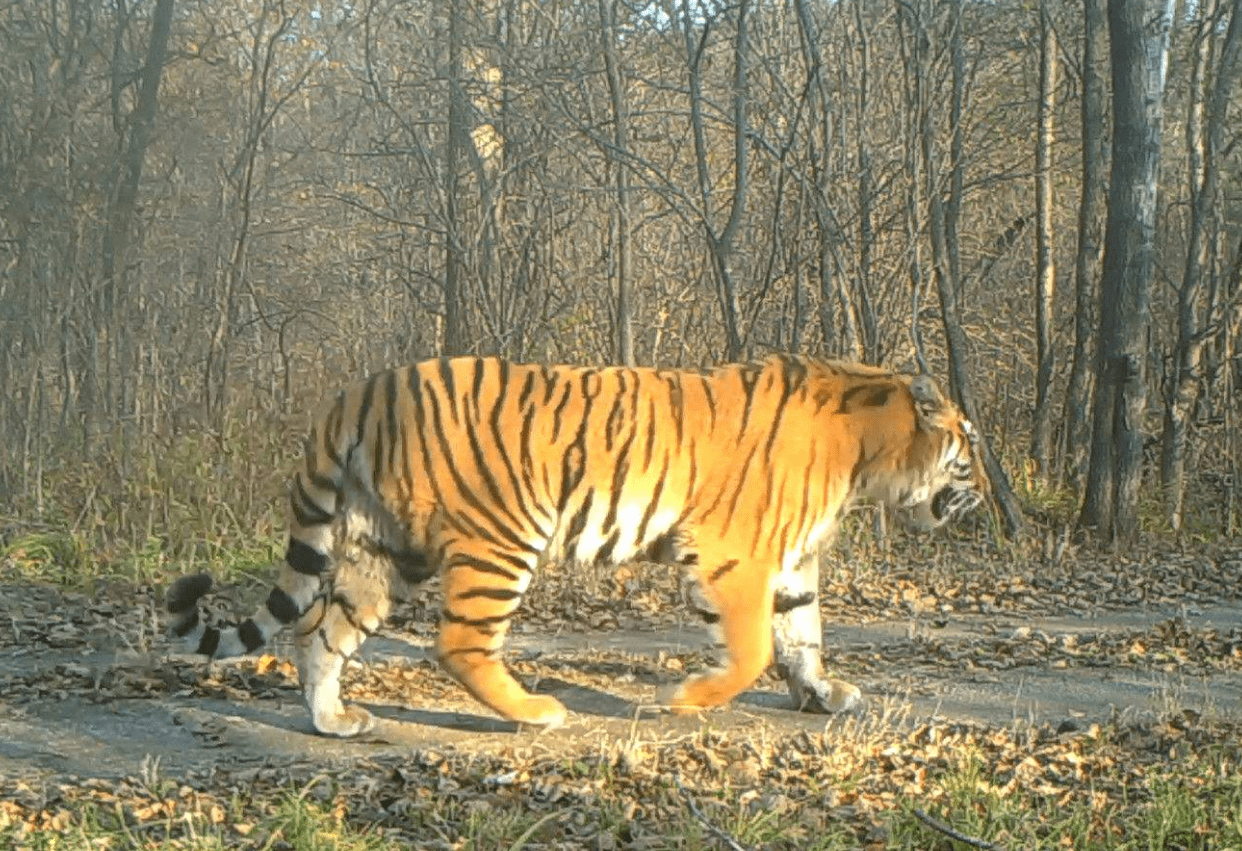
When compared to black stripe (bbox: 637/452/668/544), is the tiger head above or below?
above

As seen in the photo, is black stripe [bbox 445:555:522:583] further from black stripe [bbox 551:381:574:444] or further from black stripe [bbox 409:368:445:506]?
black stripe [bbox 551:381:574:444]

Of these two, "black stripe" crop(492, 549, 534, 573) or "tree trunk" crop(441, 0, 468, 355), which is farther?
"tree trunk" crop(441, 0, 468, 355)

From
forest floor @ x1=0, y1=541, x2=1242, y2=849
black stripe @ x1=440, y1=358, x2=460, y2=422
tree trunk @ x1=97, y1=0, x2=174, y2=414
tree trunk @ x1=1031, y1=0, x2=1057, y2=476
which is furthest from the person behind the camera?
tree trunk @ x1=1031, y1=0, x2=1057, y2=476

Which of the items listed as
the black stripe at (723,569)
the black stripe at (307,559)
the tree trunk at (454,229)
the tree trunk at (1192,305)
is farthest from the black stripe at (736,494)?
the tree trunk at (1192,305)

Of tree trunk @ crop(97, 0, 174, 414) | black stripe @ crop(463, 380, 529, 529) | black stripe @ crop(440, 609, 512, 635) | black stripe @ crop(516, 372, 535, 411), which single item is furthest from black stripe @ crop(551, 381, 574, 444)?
tree trunk @ crop(97, 0, 174, 414)

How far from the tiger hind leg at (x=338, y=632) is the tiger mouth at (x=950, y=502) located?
249cm

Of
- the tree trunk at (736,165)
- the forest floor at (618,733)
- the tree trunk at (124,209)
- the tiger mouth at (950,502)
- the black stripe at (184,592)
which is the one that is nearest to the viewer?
the forest floor at (618,733)

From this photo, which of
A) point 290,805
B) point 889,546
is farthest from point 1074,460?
point 290,805

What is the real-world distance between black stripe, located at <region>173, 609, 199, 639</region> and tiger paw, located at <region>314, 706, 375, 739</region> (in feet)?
1.94

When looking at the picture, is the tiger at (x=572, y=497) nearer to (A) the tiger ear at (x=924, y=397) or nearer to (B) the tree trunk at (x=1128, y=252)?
(A) the tiger ear at (x=924, y=397)

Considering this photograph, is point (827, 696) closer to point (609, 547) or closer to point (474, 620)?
point (609, 547)

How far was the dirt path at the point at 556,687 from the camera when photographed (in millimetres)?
6062

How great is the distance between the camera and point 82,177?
11070mm

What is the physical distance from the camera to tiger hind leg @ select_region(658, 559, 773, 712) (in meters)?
6.21
